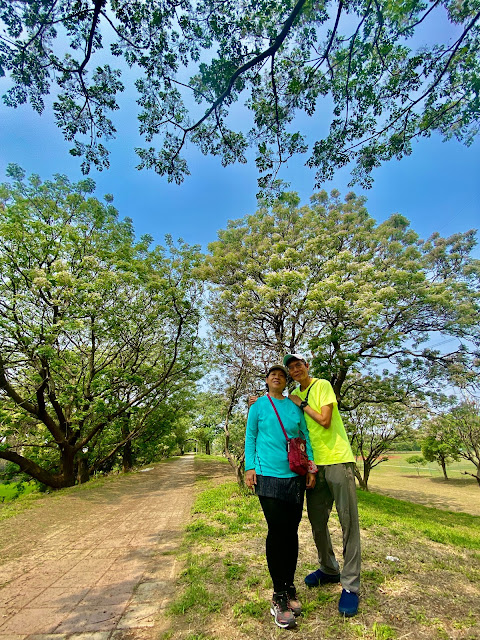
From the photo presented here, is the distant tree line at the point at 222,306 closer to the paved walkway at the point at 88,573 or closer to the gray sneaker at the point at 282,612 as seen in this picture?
the paved walkway at the point at 88,573

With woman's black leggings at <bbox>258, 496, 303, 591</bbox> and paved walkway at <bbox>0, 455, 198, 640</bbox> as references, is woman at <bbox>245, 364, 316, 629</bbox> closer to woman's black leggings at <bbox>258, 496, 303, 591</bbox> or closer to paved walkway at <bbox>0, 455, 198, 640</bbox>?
woman's black leggings at <bbox>258, 496, 303, 591</bbox>

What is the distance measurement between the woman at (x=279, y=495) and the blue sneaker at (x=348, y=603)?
1.00ft

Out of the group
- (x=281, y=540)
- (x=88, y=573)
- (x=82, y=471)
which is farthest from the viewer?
(x=82, y=471)

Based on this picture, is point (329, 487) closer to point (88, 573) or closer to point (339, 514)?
point (339, 514)

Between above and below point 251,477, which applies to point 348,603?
below

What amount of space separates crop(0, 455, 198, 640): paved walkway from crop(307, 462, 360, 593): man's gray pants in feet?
4.45

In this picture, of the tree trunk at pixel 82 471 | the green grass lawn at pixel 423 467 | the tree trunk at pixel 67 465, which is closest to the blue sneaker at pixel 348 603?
the tree trunk at pixel 67 465

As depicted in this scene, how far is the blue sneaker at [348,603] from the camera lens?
2.12 meters

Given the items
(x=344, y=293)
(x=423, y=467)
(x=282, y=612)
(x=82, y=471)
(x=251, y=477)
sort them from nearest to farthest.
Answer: (x=282, y=612), (x=251, y=477), (x=344, y=293), (x=82, y=471), (x=423, y=467)

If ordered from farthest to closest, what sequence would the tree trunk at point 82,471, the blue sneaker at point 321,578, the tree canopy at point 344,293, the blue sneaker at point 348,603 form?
the tree trunk at point 82,471 < the tree canopy at point 344,293 < the blue sneaker at point 321,578 < the blue sneaker at point 348,603

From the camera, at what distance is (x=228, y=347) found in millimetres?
9836

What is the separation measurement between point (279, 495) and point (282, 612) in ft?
2.48

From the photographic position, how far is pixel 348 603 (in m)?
2.16

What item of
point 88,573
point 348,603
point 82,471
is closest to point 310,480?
point 348,603
